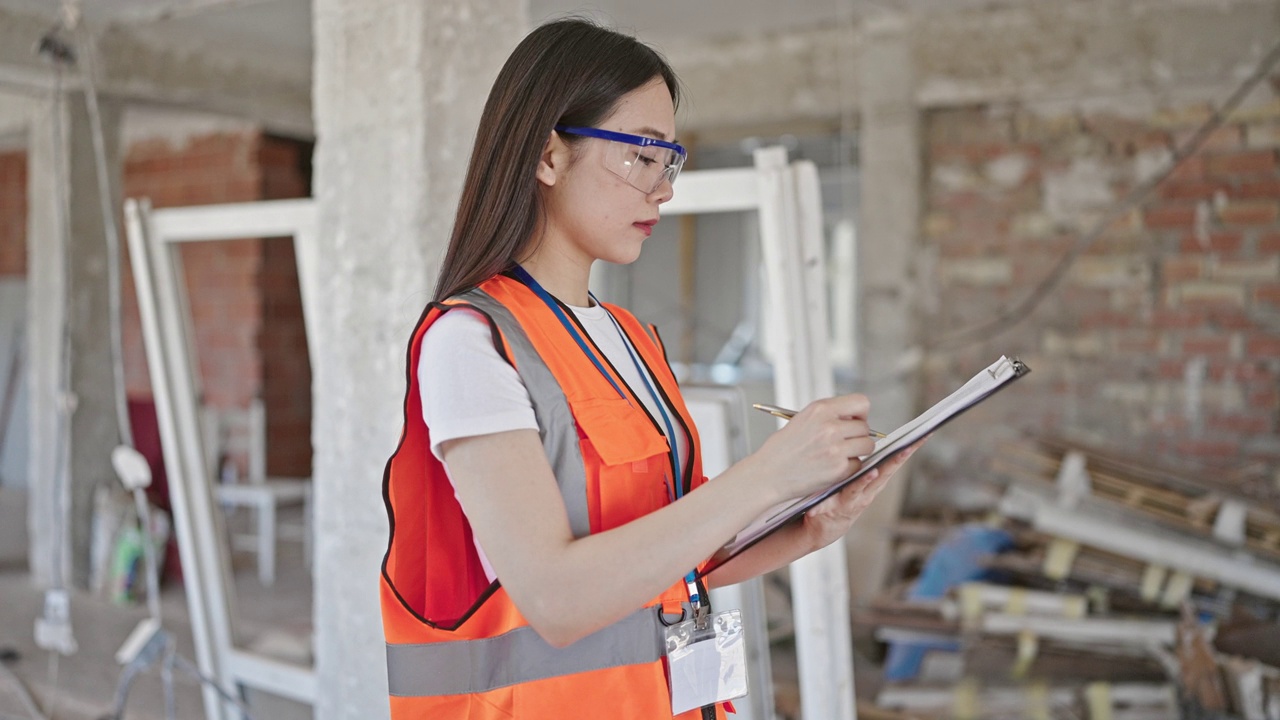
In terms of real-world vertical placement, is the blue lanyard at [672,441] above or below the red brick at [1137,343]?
above

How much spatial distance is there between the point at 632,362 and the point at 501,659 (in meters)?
0.33

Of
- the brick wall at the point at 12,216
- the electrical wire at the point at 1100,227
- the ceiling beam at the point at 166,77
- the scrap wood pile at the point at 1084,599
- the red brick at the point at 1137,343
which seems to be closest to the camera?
the scrap wood pile at the point at 1084,599

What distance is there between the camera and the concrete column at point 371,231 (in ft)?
6.99

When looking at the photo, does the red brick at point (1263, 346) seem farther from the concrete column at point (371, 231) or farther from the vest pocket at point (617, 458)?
the vest pocket at point (617, 458)

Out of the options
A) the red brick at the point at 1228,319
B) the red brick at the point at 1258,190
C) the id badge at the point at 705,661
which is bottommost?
the id badge at the point at 705,661

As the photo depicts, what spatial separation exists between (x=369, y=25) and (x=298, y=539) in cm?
507

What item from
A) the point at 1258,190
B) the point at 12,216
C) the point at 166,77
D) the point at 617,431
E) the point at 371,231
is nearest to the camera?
the point at 617,431

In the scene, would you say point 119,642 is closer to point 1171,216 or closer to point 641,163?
point 641,163

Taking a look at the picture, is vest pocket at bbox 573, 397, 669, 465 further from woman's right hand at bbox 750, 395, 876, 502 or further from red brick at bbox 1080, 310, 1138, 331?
red brick at bbox 1080, 310, 1138, 331

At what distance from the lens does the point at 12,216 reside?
8320 mm

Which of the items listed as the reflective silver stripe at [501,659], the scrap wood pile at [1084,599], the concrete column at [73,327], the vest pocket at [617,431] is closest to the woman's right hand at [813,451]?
the vest pocket at [617,431]

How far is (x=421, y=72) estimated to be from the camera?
2.11 m

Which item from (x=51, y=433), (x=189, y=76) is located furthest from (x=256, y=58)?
(x=51, y=433)

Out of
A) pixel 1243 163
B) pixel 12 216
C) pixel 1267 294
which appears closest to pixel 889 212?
pixel 1243 163
